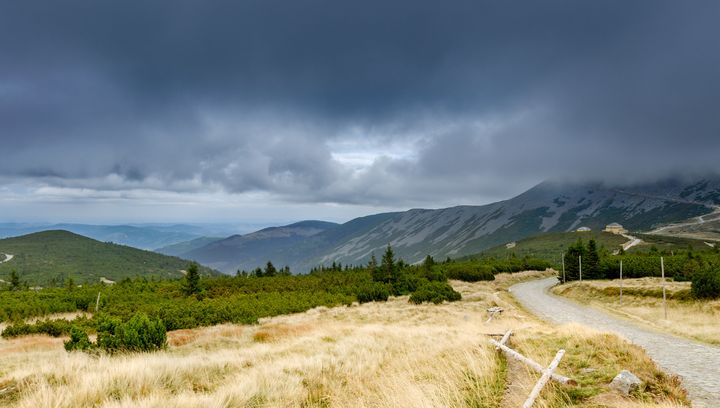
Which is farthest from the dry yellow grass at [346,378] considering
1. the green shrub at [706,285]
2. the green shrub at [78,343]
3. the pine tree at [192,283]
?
the pine tree at [192,283]

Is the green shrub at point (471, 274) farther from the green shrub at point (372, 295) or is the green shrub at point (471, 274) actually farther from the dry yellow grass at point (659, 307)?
the green shrub at point (372, 295)

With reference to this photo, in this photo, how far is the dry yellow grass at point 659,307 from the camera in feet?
78.9

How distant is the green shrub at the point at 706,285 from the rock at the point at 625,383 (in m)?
35.1

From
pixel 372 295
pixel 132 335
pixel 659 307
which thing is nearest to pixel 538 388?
pixel 132 335

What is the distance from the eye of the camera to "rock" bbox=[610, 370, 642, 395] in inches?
335

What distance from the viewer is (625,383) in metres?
8.59

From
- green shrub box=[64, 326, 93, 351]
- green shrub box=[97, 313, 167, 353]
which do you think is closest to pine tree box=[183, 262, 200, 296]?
green shrub box=[97, 313, 167, 353]

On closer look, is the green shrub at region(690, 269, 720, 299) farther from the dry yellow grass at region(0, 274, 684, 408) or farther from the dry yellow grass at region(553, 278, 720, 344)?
the dry yellow grass at region(0, 274, 684, 408)

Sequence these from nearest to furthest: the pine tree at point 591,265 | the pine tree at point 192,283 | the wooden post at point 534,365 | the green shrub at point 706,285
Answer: the wooden post at point 534,365
the green shrub at point 706,285
the pine tree at point 192,283
the pine tree at point 591,265

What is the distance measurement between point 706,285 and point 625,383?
117 feet

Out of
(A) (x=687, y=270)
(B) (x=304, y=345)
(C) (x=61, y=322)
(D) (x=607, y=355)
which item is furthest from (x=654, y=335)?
(A) (x=687, y=270)

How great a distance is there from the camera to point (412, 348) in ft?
47.8

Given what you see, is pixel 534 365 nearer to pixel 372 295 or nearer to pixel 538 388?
pixel 538 388

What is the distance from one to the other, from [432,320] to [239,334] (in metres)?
14.4
